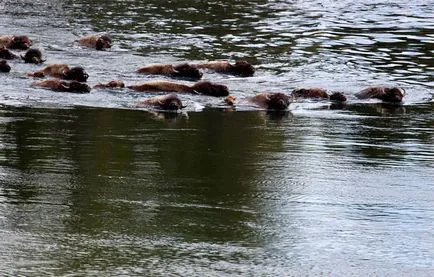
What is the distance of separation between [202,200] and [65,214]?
1242mm

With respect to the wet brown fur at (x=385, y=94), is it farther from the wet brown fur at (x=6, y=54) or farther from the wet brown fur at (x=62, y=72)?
the wet brown fur at (x=6, y=54)

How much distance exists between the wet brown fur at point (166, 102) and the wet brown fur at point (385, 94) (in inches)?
127

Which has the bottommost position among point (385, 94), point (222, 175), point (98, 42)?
point (98, 42)

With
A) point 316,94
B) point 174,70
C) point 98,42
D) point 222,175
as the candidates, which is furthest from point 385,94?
point 98,42

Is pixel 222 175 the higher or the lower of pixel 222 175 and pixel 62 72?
the higher

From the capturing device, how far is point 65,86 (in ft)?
53.5

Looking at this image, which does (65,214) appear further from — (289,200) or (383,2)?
(383,2)

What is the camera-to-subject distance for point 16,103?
48.5 feet

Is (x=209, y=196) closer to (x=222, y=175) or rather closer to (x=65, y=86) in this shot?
(x=222, y=175)

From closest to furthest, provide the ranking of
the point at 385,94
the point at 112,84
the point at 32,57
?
the point at 385,94
the point at 112,84
the point at 32,57

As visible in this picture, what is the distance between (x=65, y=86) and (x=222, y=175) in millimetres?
6745

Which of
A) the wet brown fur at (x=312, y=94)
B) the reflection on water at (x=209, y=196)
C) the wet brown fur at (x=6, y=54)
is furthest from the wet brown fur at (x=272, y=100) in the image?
the wet brown fur at (x=6, y=54)

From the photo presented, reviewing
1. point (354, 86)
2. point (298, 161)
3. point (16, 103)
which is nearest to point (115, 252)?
point (298, 161)

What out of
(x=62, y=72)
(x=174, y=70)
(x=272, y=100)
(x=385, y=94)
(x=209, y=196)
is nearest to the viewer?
(x=209, y=196)
